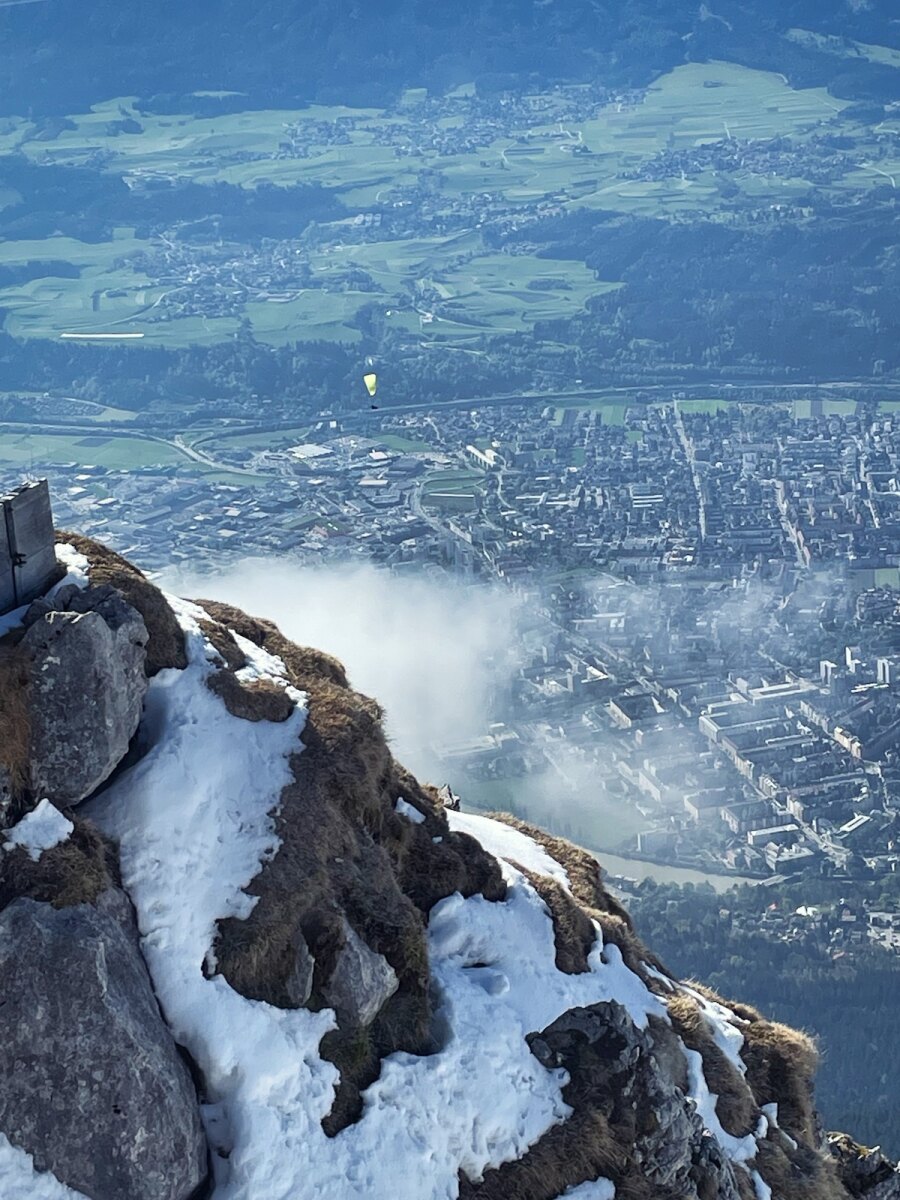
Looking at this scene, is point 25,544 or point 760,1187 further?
point 760,1187

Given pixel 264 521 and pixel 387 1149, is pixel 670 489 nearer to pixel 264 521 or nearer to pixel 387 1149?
pixel 264 521

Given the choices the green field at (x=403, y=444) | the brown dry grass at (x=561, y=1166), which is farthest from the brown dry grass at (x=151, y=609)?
the green field at (x=403, y=444)

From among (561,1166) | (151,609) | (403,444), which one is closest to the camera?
(561,1166)

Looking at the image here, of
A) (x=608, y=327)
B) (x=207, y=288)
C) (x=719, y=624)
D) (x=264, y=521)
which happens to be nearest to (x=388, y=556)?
(x=264, y=521)

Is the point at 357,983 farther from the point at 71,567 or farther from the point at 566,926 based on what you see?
the point at 71,567

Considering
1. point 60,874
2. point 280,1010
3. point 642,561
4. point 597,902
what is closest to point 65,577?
point 60,874

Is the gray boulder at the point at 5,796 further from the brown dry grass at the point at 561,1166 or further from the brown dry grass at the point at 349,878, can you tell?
the brown dry grass at the point at 561,1166
